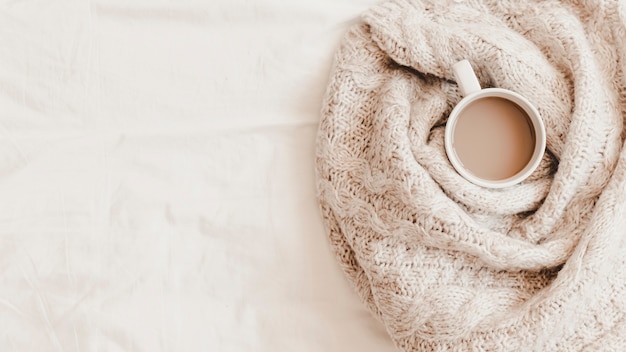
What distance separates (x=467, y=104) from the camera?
2.01 ft

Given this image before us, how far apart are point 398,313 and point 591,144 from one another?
258mm

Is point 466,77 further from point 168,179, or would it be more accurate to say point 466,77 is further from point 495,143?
point 168,179

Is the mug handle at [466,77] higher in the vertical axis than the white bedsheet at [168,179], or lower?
higher

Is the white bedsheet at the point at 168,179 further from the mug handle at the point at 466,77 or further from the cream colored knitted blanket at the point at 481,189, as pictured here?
the mug handle at the point at 466,77

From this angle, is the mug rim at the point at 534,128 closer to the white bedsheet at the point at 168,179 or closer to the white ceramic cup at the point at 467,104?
the white ceramic cup at the point at 467,104

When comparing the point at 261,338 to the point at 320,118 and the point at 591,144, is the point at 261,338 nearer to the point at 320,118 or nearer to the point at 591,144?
the point at 320,118

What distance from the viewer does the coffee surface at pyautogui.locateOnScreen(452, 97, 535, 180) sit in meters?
0.62

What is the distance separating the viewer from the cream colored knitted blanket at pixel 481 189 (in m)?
0.59

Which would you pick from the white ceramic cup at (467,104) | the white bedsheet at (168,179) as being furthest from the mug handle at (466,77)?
the white bedsheet at (168,179)

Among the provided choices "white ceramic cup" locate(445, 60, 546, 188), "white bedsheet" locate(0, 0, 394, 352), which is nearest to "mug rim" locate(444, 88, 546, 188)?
"white ceramic cup" locate(445, 60, 546, 188)

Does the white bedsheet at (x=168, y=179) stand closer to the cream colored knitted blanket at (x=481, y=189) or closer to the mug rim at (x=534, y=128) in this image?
the cream colored knitted blanket at (x=481, y=189)

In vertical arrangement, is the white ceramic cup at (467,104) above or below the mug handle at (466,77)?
below

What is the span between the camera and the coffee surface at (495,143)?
617 millimetres

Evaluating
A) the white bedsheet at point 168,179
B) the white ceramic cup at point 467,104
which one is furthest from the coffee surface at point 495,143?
the white bedsheet at point 168,179
